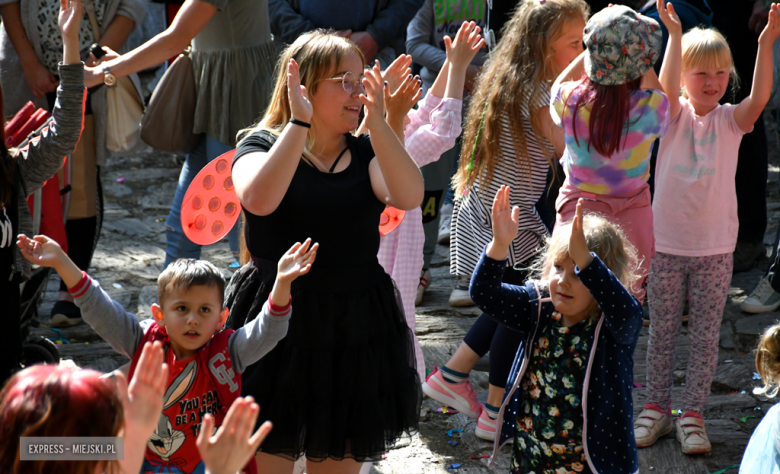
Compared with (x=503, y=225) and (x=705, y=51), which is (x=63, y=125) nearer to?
(x=503, y=225)

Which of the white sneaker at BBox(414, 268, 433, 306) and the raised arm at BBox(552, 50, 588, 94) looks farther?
the white sneaker at BBox(414, 268, 433, 306)

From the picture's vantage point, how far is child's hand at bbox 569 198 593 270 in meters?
2.10

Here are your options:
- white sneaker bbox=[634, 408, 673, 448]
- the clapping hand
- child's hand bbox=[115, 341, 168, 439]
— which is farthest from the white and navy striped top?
child's hand bbox=[115, 341, 168, 439]

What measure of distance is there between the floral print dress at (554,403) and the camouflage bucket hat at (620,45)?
39.6 inches

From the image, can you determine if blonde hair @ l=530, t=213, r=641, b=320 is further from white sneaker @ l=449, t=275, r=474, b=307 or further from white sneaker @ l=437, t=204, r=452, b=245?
white sneaker @ l=437, t=204, r=452, b=245

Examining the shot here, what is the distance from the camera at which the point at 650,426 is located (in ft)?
10.2

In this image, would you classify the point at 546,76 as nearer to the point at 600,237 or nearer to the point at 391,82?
the point at 391,82

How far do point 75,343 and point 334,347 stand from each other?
2186mm

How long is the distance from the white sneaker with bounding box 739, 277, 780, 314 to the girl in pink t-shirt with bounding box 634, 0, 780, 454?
4.06ft

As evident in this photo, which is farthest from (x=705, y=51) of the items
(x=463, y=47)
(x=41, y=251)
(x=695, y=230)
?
(x=41, y=251)

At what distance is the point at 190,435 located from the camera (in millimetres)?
2043

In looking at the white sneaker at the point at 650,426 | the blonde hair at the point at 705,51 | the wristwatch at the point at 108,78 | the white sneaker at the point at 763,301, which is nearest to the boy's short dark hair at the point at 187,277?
the wristwatch at the point at 108,78

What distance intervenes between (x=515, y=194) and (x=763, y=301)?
6.03 feet

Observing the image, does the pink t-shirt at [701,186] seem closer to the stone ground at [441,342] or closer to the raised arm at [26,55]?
the stone ground at [441,342]
